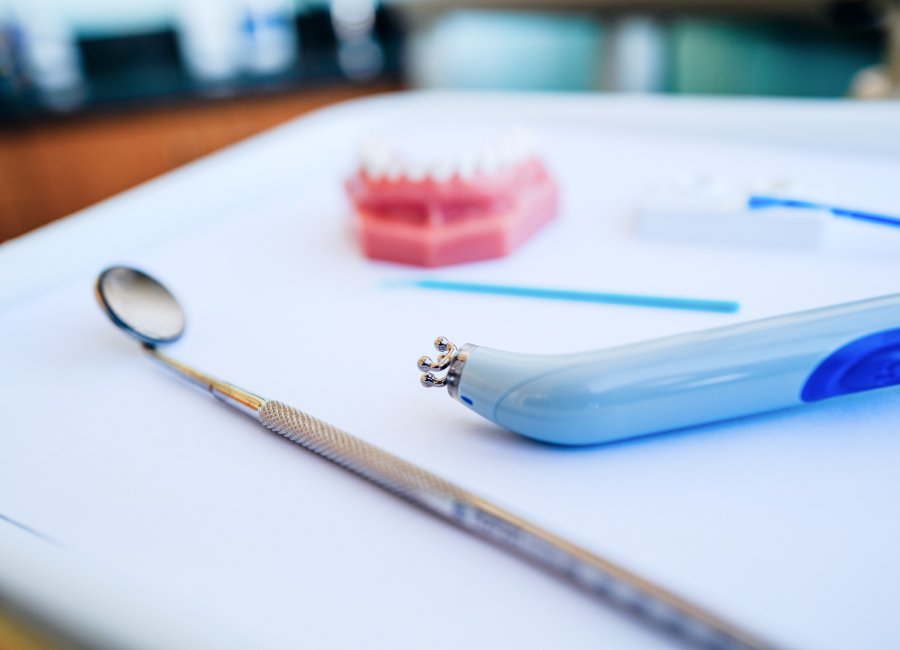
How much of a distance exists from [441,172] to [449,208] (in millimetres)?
30

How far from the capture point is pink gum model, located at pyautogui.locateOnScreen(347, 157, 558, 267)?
1.87 ft

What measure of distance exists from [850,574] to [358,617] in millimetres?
189

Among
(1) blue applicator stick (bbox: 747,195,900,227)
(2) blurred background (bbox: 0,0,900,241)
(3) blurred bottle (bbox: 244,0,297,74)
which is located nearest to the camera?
(1) blue applicator stick (bbox: 747,195,900,227)

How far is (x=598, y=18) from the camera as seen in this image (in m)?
1.55

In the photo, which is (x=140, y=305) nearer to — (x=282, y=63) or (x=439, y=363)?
(x=439, y=363)

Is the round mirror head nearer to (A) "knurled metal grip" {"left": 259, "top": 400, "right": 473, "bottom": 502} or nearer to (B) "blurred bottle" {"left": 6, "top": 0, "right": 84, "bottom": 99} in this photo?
(A) "knurled metal grip" {"left": 259, "top": 400, "right": 473, "bottom": 502}

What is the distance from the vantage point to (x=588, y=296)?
1.64 ft

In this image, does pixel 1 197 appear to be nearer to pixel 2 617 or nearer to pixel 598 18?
pixel 598 18

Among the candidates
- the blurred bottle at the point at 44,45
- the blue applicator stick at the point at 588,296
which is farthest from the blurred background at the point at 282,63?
the blue applicator stick at the point at 588,296

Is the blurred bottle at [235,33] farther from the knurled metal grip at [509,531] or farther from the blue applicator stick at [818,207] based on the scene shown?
the knurled metal grip at [509,531]

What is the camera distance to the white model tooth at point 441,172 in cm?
58

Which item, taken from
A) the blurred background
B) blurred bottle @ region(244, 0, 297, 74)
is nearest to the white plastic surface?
the blurred background

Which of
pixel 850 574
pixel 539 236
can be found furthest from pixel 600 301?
pixel 850 574

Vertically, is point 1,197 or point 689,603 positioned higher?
point 1,197
